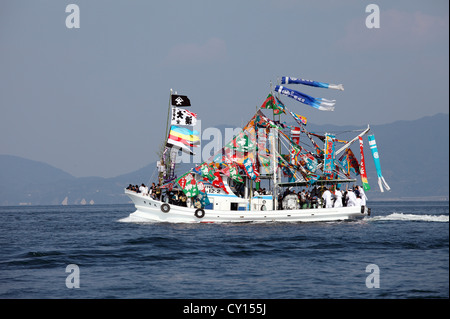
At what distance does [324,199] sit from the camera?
55.0m

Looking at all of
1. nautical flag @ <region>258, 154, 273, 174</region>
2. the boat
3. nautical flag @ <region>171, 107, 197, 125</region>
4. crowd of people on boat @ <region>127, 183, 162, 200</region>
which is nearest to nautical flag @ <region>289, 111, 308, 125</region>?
the boat

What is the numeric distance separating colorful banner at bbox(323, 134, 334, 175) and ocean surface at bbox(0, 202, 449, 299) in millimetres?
9775

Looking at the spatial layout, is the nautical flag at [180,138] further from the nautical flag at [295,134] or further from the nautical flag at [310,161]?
the nautical flag at [310,161]

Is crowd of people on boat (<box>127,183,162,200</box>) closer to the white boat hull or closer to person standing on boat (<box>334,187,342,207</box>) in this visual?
the white boat hull

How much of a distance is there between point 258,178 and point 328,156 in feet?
26.0

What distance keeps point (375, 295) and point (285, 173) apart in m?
36.0

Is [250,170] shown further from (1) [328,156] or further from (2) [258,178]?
(1) [328,156]

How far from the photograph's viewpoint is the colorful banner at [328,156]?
57406 millimetres

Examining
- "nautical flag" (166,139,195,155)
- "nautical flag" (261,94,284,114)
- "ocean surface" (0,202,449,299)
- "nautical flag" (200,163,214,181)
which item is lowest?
"ocean surface" (0,202,449,299)

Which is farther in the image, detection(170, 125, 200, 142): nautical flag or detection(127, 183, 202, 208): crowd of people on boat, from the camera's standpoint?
detection(170, 125, 200, 142): nautical flag

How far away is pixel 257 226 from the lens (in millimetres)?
50031

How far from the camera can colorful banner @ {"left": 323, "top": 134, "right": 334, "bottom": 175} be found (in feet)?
188
